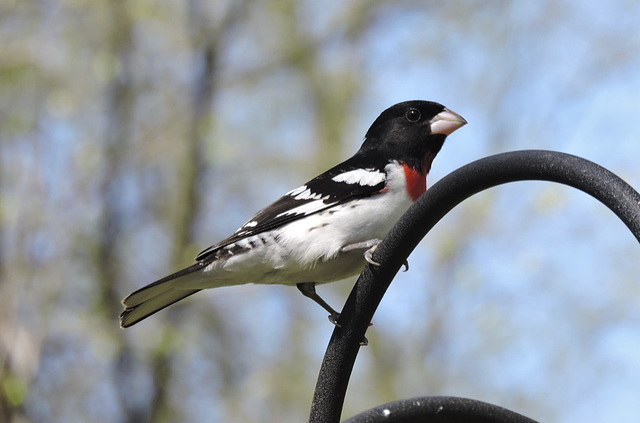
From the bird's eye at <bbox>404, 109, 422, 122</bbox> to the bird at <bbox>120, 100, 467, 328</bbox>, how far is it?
29 cm

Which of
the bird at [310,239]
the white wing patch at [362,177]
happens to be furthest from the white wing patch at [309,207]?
the white wing patch at [362,177]

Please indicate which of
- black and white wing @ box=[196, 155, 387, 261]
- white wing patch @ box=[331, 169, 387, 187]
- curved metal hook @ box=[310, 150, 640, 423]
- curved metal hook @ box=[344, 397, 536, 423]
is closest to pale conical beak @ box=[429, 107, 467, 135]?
black and white wing @ box=[196, 155, 387, 261]

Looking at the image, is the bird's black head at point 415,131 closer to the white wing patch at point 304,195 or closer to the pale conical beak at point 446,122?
the pale conical beak at point 446,122

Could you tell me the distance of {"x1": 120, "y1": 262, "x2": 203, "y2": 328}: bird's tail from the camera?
4156 mm

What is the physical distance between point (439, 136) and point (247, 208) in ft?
27.4

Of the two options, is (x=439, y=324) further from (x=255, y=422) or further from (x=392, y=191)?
(x=392, y=191)

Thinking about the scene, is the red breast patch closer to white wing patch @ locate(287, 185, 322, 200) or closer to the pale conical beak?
the pale conical beak

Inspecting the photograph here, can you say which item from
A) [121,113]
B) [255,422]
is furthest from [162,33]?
[255,422]

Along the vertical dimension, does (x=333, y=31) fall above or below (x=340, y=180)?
above

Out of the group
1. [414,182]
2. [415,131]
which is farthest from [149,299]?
[415,131]

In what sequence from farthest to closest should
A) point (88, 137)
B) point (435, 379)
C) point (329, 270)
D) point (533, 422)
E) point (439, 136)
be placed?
point (435, 379)
point (88, 137)
point (439, 136)
point (329, 270)
point (533, 422)

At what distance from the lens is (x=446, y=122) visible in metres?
4.81

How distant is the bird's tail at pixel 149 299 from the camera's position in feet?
13.6

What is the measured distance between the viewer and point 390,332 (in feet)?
45.1
